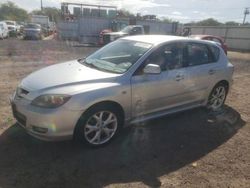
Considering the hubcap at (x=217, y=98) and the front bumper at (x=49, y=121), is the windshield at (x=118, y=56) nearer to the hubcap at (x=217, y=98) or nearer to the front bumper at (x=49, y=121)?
the front bumper at (x=49, y=121)

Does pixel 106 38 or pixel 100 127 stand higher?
pixel 100 127

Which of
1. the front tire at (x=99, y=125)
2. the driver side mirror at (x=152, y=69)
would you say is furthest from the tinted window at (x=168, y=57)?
the front tire at (x=99, y=125)

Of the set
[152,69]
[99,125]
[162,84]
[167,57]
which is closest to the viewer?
[99,125]

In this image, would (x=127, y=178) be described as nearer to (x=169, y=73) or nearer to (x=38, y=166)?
(x=38, y=166)

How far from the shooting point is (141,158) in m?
3.93

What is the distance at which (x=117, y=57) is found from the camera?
15.6ft

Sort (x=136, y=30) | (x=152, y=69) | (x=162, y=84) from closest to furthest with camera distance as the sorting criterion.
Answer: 1. (x=152, y=69)
2. (x=162, y=84)
3. (x=136, y=30)

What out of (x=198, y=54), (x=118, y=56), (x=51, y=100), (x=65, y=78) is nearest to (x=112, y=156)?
(x=51, y=100)

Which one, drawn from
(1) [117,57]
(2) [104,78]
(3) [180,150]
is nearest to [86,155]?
(2) [104,78]

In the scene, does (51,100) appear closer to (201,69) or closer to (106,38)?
(201,69)

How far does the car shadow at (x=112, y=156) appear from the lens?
338cm

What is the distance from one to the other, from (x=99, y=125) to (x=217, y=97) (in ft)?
10.3

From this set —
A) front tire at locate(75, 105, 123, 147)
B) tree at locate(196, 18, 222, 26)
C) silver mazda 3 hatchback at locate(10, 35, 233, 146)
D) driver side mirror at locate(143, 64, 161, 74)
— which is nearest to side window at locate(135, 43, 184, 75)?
silver mazda 3 hatchback at locate(10, 35, 233, 146)

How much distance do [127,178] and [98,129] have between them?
927 millimetres
